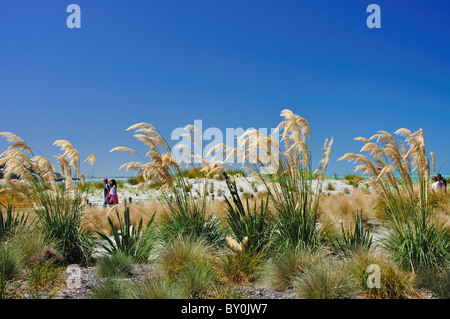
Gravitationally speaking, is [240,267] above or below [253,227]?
below

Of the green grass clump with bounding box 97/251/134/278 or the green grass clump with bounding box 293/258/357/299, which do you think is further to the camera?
the green grass clump with bounding box 97/251/134/278

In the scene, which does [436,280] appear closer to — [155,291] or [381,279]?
[381,279]

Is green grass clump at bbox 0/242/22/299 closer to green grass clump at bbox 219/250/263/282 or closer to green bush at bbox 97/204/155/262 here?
green bush at bbox 97/204/155/262

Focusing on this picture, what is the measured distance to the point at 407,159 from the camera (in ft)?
20.2

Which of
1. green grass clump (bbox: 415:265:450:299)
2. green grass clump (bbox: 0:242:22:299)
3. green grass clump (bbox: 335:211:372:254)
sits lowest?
green grass clump (bbox: 415:265:450:299)

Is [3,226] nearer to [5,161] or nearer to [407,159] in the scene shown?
[5,161]

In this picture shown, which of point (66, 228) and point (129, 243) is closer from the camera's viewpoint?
point (129, 243)

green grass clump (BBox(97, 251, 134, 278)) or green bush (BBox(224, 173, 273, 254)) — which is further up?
green bush (BBox(224, 173, 273, 254))

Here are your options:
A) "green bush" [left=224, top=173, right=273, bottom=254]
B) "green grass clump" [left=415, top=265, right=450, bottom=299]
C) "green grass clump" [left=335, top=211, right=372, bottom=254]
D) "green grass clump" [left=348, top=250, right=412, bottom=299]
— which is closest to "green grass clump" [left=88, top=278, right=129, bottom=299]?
"green bush" [left=224, top=173, right=273, bottom=254]

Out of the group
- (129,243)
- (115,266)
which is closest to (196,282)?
(115,266)

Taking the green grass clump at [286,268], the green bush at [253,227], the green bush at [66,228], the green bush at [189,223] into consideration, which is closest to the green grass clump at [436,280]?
the green grass clump at [286,268]

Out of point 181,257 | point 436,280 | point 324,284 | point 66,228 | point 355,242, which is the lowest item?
point 436,280
